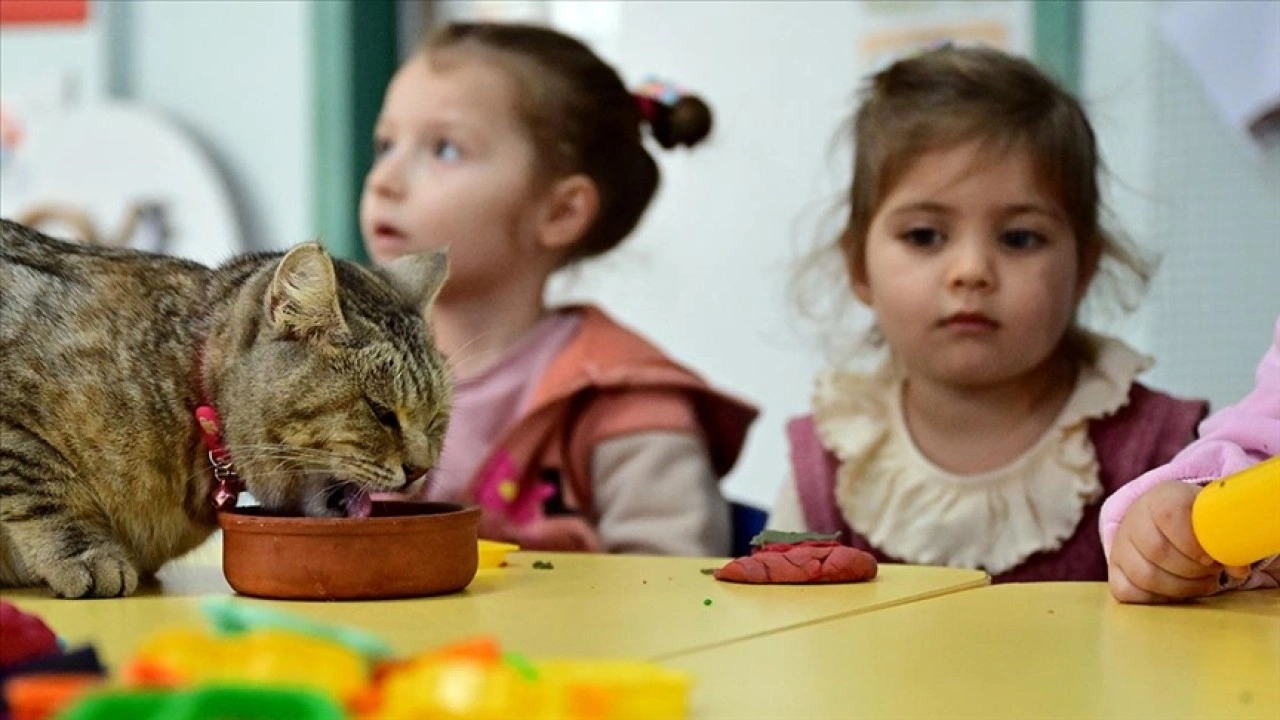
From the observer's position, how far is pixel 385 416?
3.26 feet

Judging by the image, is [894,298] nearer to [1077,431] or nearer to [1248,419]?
[1077,431]

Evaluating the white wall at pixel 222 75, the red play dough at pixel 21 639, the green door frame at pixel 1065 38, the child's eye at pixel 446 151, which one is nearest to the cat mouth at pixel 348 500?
the red play dough at pixel 21 639

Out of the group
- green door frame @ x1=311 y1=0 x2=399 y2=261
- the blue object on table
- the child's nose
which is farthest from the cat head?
green door frame @ x1=311 y1=0 x2=399 y2=261

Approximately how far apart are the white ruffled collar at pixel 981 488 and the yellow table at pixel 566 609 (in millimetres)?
535

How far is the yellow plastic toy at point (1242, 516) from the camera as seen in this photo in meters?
0.85

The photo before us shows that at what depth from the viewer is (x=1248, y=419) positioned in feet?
3.81

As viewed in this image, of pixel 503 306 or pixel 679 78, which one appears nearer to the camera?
pixel 503 306

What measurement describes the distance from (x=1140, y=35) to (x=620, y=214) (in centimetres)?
80

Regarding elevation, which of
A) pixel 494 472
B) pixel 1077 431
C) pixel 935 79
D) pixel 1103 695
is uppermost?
pixel 935 79

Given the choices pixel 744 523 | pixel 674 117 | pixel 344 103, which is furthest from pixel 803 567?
pixel 344 103

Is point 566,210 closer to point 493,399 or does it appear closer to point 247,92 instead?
point 493,399

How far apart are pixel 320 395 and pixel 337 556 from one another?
0.37 feet

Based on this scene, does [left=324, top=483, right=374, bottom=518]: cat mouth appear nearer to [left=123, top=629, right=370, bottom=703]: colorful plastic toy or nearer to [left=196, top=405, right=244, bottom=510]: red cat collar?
[left=196, top=405, right=244, bottom=510]: red cat collar

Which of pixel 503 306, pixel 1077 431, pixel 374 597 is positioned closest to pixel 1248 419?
pixel 1077 431
